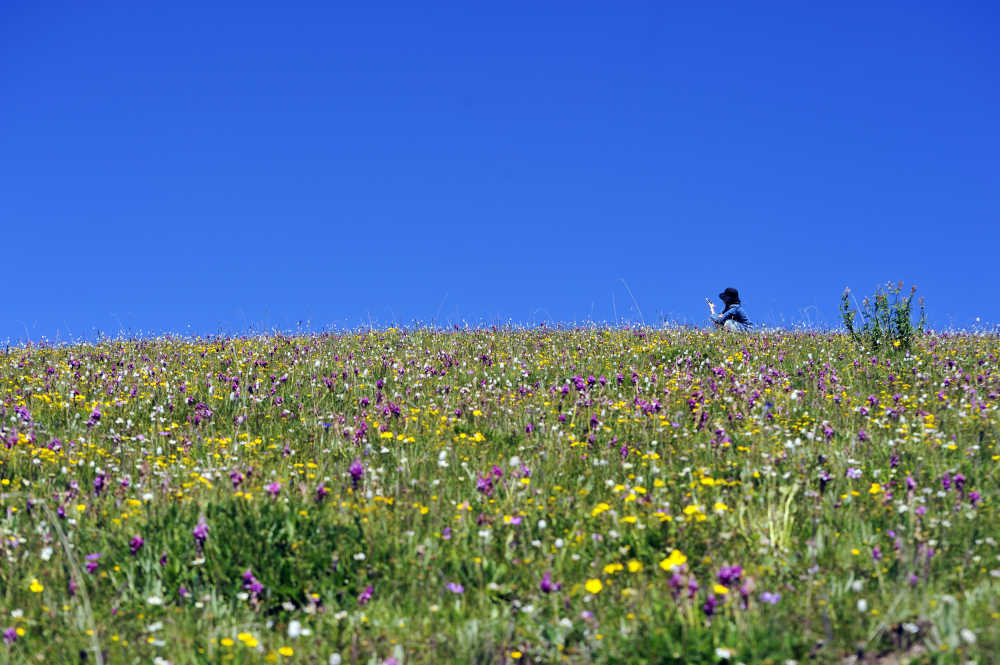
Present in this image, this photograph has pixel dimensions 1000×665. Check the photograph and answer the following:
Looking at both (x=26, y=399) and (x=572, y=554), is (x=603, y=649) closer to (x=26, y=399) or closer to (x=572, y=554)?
(x=572, y=554)

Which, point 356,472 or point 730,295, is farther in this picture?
point 730,295

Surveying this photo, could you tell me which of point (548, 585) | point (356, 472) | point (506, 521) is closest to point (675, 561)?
point (548, 585)

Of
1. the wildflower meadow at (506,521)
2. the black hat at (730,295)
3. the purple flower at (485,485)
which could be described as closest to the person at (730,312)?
Result: the black hat at (730,295)

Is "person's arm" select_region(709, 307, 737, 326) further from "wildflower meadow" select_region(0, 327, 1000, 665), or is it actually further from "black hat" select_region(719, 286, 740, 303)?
"wildflower meadow" select_region(0, 327, 1000, 665)

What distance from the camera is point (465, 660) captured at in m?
4.33

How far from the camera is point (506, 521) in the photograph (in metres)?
5.69

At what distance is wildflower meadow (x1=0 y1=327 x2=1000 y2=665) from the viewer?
4.45m

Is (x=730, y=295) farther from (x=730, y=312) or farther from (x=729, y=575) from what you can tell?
(x=729, y=575)

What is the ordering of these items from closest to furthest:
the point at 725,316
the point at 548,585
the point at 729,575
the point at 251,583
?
the point at 729,575 → the point at 548,585 → the point at 251,583 → the point at 725,316

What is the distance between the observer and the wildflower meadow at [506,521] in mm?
4449

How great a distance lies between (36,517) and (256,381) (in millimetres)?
4362

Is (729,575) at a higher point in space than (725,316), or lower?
lower

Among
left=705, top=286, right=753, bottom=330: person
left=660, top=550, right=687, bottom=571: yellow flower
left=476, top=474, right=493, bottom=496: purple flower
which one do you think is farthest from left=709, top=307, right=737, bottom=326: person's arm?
left=660, top=550, right=687, bottom=571: yellow flower

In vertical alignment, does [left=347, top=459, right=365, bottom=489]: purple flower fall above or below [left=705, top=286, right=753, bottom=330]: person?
below
